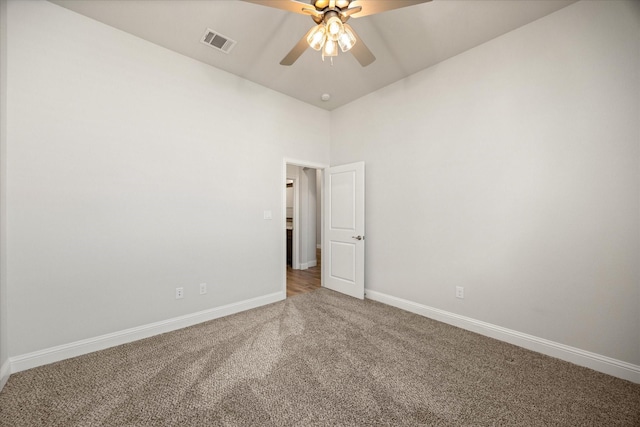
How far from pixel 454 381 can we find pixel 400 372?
386 mm

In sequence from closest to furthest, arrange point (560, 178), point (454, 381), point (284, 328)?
point (454, 381) → point (560, 178) → point (284, 328)

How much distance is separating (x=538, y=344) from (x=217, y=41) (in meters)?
4.24

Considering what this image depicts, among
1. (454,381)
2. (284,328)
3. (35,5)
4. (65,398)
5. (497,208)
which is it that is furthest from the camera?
(284,328)

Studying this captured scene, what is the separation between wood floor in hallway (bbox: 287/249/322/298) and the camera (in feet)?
13.3

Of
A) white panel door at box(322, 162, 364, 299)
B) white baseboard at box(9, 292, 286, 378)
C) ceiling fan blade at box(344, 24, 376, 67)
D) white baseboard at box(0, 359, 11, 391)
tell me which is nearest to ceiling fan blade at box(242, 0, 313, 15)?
ceiling fan blade at box(344, 24, 376, 67)

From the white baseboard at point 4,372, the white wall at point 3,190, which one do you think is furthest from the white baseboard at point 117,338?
the white wall at point 3,190

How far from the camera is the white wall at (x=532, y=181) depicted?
6.39ft

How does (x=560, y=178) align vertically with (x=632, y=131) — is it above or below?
below

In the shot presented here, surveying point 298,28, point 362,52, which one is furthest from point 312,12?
point 298,28

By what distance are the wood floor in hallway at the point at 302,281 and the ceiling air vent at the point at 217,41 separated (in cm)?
325

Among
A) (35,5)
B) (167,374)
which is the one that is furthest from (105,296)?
(35,5)

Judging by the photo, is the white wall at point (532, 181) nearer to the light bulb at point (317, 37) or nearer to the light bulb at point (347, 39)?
the light bulb at point (347, 39)

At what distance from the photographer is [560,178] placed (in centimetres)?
219

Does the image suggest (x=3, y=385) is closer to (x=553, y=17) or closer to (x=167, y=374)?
(x=167, y=374)
